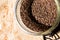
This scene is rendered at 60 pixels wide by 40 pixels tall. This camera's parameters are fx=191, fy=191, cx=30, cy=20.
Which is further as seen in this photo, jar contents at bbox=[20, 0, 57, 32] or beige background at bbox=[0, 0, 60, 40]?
beige background at bbox=[0, 0, 60, 40]

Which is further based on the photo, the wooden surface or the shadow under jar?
the wooden surface

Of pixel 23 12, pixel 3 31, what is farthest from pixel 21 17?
pixel 3 31

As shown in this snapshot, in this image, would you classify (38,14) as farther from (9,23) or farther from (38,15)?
(9,23)

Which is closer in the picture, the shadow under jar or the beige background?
the shadow under jar

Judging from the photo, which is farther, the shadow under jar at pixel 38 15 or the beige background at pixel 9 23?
the beige background at pixel 9 23
